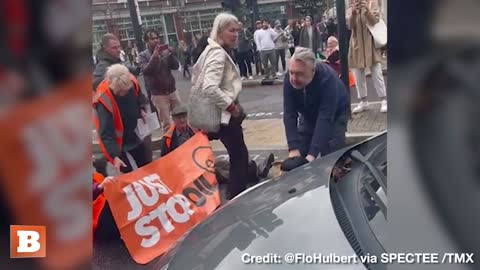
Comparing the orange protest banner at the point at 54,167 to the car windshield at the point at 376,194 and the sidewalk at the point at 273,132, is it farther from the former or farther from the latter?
the car windshield at the point at 376,194

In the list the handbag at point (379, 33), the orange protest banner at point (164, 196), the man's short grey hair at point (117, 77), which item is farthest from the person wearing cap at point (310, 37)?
the man's short grey hair at point (117, 77)

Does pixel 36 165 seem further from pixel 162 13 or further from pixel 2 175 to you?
pixel 162 13

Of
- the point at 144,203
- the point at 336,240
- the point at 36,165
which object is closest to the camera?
the point at 336,240

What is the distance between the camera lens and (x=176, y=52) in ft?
6.37

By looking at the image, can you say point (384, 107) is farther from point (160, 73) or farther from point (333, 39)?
point (160, 73)

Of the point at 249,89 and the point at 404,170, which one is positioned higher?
the point at 249,89

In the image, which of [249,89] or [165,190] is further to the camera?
[165,190]

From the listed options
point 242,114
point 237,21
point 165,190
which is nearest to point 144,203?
point 165,190

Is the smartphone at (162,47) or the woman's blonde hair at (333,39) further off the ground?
the smartphone at (162,47)

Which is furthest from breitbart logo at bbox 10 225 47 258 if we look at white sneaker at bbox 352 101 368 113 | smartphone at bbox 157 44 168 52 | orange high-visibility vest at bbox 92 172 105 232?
white sneaker at bbox 352 101 368 113

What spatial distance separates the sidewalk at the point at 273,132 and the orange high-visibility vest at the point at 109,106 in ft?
0.27

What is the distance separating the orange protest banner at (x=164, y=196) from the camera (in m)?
2.16

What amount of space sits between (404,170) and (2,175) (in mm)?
1718

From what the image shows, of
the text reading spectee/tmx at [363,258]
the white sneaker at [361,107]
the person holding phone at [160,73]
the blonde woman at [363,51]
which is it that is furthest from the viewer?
the person holding phone at [160,73]
